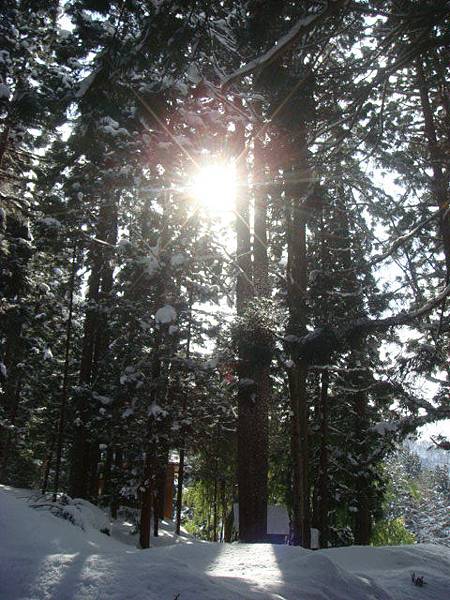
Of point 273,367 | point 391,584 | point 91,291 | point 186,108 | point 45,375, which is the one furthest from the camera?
point 45,375

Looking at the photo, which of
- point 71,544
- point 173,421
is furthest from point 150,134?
point 71,544

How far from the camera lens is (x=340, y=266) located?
16.7 m

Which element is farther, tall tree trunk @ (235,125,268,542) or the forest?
tall tree trunk @ (235,125,268,542)

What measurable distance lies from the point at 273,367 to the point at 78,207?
22.6 ft

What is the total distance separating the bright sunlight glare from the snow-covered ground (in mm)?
7094

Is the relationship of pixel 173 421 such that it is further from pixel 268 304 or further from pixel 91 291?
pixel 91 291

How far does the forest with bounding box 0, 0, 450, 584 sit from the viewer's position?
6.43m

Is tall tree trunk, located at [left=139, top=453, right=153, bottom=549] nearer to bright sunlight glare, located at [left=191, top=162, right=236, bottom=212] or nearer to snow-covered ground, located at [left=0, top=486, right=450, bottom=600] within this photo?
snow-covered ground, located at [left=0, top=486, right=450, bottom=600]

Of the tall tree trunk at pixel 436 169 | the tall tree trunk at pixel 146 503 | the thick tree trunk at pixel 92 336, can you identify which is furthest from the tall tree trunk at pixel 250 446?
the thick tree trunk at pixel 92 336

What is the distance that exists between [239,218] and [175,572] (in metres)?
10.3

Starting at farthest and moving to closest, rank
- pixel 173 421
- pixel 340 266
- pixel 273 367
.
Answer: pixel 340 266 < pixel 173 421 < pixel 273 367

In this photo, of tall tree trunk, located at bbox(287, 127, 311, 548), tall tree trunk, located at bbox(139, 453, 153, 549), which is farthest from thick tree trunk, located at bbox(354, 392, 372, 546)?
tall tree trunk, located at bbox(139, 453, 153, 549)

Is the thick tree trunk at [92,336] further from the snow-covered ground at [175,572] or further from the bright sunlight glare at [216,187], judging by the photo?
the snow-covered ground at [175,572]

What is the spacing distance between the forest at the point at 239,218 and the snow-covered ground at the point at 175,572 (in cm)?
23
